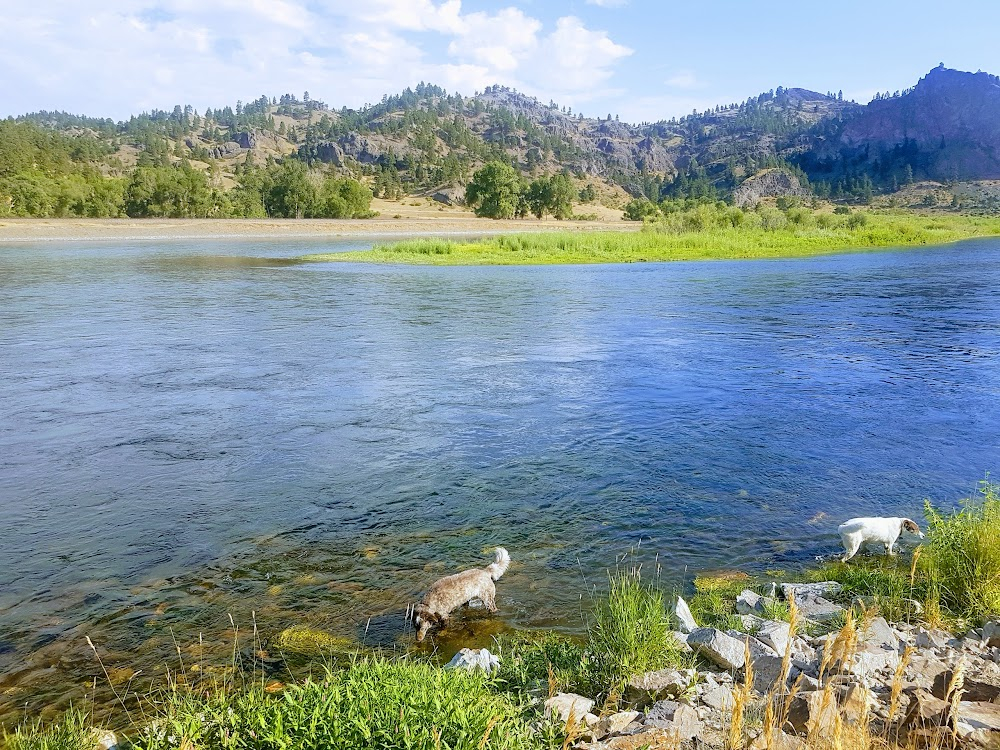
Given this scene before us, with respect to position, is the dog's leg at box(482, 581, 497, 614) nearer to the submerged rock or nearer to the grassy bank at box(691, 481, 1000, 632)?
the submerged rock

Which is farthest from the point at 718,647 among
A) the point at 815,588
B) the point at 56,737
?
the point at 56,737

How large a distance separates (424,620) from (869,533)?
16.4 ft

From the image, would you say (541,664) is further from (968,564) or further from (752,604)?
(968,564)

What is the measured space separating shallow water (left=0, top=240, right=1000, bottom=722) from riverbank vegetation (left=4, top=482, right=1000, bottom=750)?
25.8 inches

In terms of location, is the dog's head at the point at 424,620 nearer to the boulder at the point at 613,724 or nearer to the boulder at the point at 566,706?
the boulder at the point at 566,706

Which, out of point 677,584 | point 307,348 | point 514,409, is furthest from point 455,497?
point 307,348

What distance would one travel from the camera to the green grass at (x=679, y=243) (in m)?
59.2

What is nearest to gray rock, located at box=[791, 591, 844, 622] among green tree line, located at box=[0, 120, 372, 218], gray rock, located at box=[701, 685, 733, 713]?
gray rock, located at box=[701, 685, 733, 713]

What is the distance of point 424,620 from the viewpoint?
7.09m

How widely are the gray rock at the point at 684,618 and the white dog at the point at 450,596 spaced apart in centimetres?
175

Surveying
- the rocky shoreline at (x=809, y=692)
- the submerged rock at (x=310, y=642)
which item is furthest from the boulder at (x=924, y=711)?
the submerged rock at (x=310, y=642)

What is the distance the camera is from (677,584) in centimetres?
808

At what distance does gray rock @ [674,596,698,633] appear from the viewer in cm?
673

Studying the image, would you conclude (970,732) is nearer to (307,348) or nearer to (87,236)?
(307,348)
